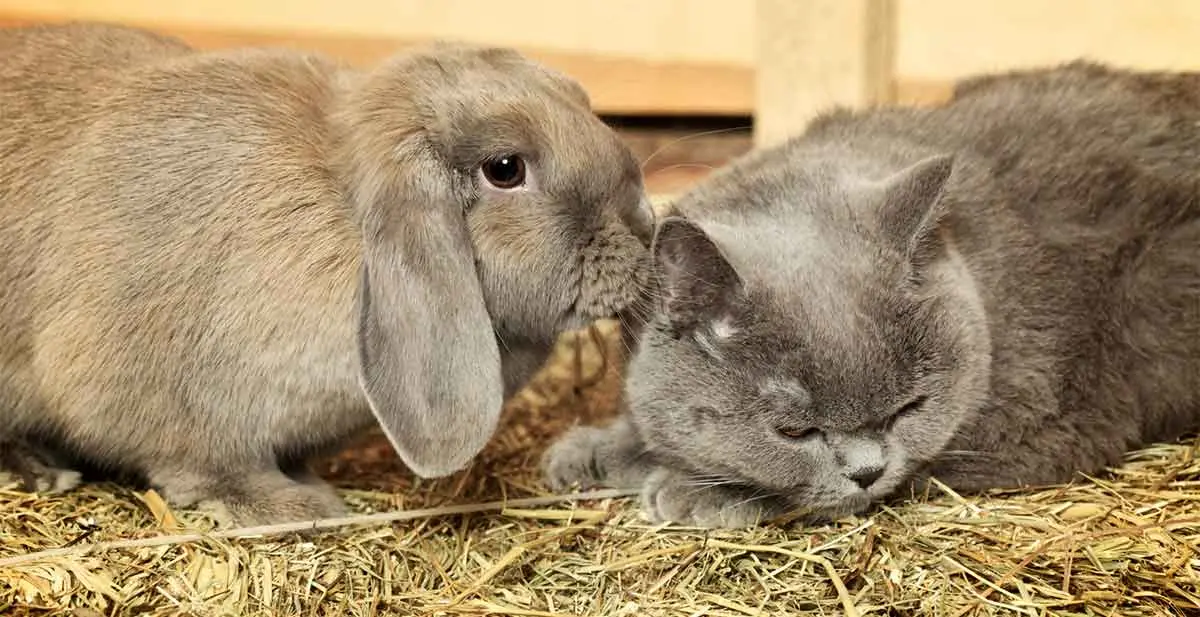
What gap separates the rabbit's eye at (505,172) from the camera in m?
2.19

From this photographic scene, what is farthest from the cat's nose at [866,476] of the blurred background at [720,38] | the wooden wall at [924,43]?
the wooden wall at [924,43]

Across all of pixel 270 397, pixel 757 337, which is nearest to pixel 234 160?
pixel 270 397

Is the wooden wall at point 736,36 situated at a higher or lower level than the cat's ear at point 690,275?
higher

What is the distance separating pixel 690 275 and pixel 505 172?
1.35 feet

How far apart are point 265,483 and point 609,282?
871 millimetres

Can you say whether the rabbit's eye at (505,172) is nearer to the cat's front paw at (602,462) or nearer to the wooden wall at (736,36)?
the cat's front paw at (602,462)

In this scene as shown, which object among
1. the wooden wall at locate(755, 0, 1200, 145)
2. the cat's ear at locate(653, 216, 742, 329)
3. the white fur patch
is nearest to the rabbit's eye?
the cat's ear at locate(653, 216, 742, 329)

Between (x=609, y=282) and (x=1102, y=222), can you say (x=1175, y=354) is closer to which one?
(x=1102, y=222)

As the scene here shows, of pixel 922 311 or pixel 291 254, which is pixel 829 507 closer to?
pixel 922 311

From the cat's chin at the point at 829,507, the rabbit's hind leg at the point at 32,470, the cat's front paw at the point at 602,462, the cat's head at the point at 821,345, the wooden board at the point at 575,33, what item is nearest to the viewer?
the cat's head at the point at 821,345

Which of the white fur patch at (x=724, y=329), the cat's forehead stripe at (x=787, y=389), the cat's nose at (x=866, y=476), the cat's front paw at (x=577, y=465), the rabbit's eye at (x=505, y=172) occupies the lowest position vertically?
the cat's front paw at (x=577, y=465)

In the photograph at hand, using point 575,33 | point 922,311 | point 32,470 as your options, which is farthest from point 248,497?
point 575,33

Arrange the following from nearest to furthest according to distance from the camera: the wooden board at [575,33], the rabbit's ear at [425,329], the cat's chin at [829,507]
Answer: the rabbit's ear at [425,329] → the cat's chin at [829,507] → the wooden board at [575,33]

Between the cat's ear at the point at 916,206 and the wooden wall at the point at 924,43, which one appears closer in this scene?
the cat's ear at the point at 916,206
